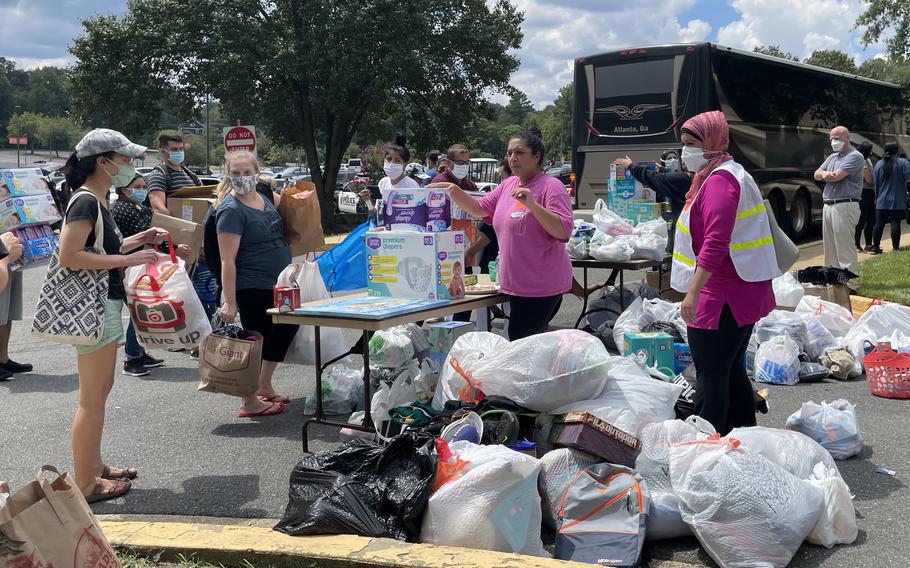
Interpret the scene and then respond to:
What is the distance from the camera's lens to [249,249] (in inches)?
221

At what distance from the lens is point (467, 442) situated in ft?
13.0

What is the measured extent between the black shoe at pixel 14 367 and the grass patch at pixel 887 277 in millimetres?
8630

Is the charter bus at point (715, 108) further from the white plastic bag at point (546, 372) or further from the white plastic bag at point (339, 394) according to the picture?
the white plastic bag at point (546, 372)

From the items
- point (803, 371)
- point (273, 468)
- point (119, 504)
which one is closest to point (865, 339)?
point (803, 371)

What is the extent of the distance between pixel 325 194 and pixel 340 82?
170 inches

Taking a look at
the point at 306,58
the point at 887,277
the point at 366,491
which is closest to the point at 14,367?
the point at 366,491

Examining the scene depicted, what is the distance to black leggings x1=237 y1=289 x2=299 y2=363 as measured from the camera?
5.70m

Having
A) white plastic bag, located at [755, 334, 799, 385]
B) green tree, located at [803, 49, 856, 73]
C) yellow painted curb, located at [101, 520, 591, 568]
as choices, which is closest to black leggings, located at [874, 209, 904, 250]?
white plastic bag, located at [755, 334, 799, 385]

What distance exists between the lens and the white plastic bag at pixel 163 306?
16.4ft

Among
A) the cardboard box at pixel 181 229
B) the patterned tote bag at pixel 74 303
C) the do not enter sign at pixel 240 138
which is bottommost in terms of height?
the patterned tote bag at pixel 74 303

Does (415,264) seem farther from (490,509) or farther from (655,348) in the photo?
(655,348)

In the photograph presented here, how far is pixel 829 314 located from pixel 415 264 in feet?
13.9

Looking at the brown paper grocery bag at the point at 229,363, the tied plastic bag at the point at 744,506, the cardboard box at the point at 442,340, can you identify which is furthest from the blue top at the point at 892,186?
the brown paper grocery bag at the point at 229,363

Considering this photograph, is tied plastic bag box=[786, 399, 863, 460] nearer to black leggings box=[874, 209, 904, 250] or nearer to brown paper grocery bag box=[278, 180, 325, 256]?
brown paper grocery bag box=[278, 180, 325, 256]
